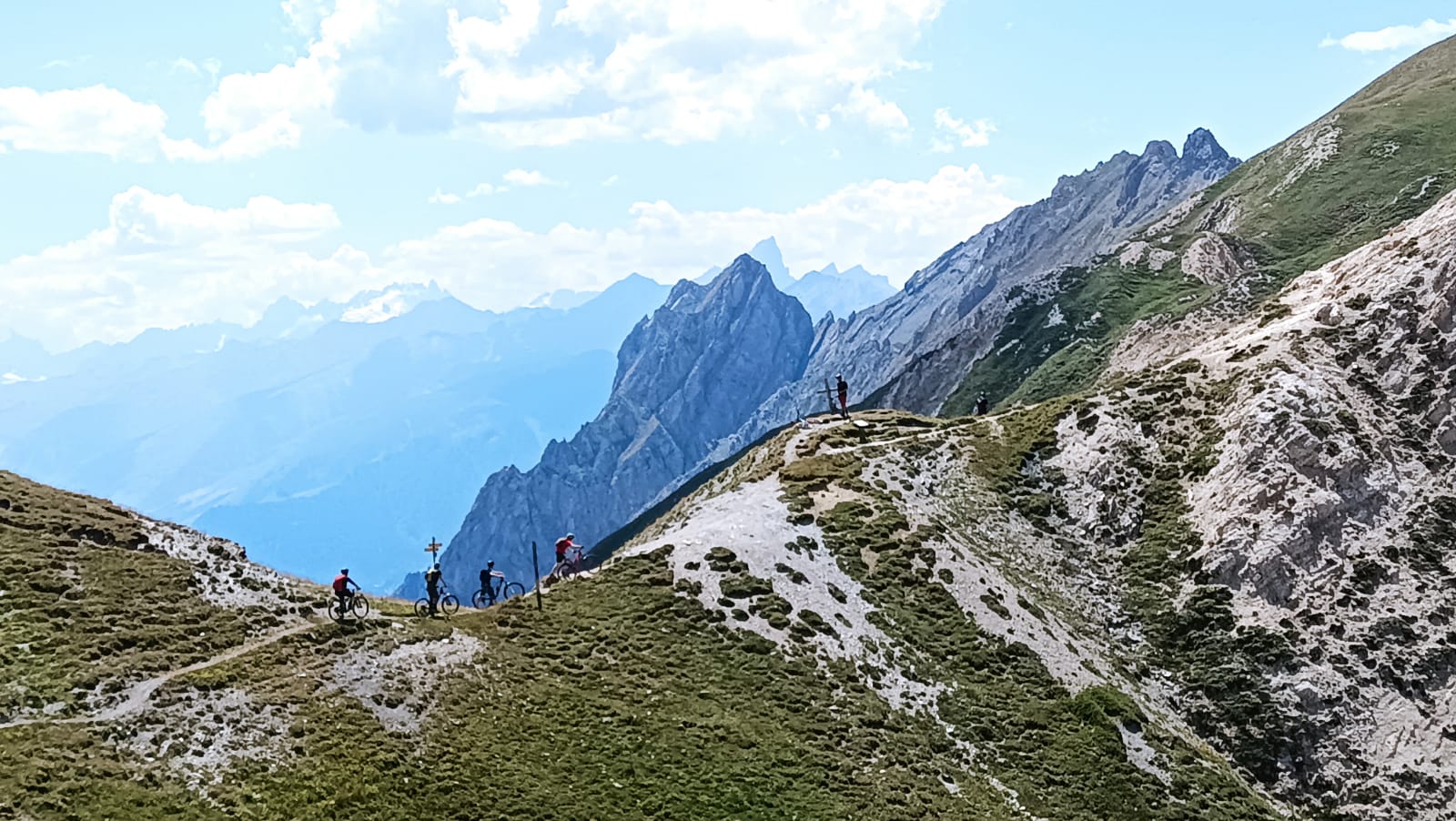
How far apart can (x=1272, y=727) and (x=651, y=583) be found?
Answer: 36559 mm

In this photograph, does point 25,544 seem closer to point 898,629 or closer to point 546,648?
point 546,648

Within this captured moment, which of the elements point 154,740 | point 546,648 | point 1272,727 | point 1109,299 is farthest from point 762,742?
point 1109,299

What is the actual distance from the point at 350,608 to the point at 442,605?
6.52m

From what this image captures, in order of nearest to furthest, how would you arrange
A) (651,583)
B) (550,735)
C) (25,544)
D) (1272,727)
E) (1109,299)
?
(550,735) → (25,544) → (1272,727) → (651,583) → (1109,299)

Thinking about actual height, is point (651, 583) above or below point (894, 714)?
above

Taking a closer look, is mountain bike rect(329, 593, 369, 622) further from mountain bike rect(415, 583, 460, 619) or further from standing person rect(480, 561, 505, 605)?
standing person rect(480, 561, 505, 605)

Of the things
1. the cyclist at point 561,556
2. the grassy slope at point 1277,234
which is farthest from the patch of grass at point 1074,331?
the cyclist at point 561,556

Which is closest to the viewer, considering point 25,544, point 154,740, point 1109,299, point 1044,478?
point 154,740

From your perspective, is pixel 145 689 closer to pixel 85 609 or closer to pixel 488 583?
pixel 85 609

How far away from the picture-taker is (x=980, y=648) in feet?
189

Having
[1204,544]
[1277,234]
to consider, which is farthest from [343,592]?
[1277,234]

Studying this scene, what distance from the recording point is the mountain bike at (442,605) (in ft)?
179

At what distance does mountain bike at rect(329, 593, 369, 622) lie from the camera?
50719mm

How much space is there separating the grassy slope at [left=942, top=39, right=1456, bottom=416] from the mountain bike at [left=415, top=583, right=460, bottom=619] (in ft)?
351
